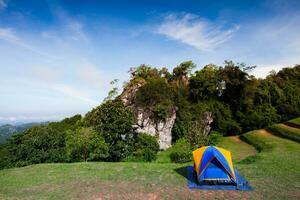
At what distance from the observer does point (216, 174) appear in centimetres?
1006

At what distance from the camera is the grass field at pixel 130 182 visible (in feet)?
29.4

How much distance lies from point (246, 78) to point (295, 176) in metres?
33.1

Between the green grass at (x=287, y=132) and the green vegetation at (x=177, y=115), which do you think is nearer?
the green vegetation at (x=177, y=115)

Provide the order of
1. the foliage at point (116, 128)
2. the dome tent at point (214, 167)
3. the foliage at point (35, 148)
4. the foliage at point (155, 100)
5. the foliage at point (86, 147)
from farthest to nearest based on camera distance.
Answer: the foliage at point (155, 100), the foliage at point (116, 128), the foliage at point (35, 148), the foliage at point (86, 147), the dome tent at point (214, 167)

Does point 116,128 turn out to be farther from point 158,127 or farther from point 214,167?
point 214,167

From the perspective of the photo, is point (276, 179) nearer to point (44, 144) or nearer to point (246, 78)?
point (44, 144)

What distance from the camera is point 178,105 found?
118 ft

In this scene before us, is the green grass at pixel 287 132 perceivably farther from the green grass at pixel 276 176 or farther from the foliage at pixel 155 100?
the foliage at pixel 155 100

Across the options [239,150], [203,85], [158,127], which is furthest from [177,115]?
[239,150]

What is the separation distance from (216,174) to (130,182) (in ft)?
13.4

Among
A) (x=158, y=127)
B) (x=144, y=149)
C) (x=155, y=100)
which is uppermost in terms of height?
(x=155, y=100)

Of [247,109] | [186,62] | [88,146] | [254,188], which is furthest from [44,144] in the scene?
[247,109]

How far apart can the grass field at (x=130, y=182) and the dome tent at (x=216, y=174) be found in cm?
49

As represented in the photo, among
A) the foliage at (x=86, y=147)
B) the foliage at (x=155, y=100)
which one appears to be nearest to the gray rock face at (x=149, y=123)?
the foliage at (x=155, y=100)
